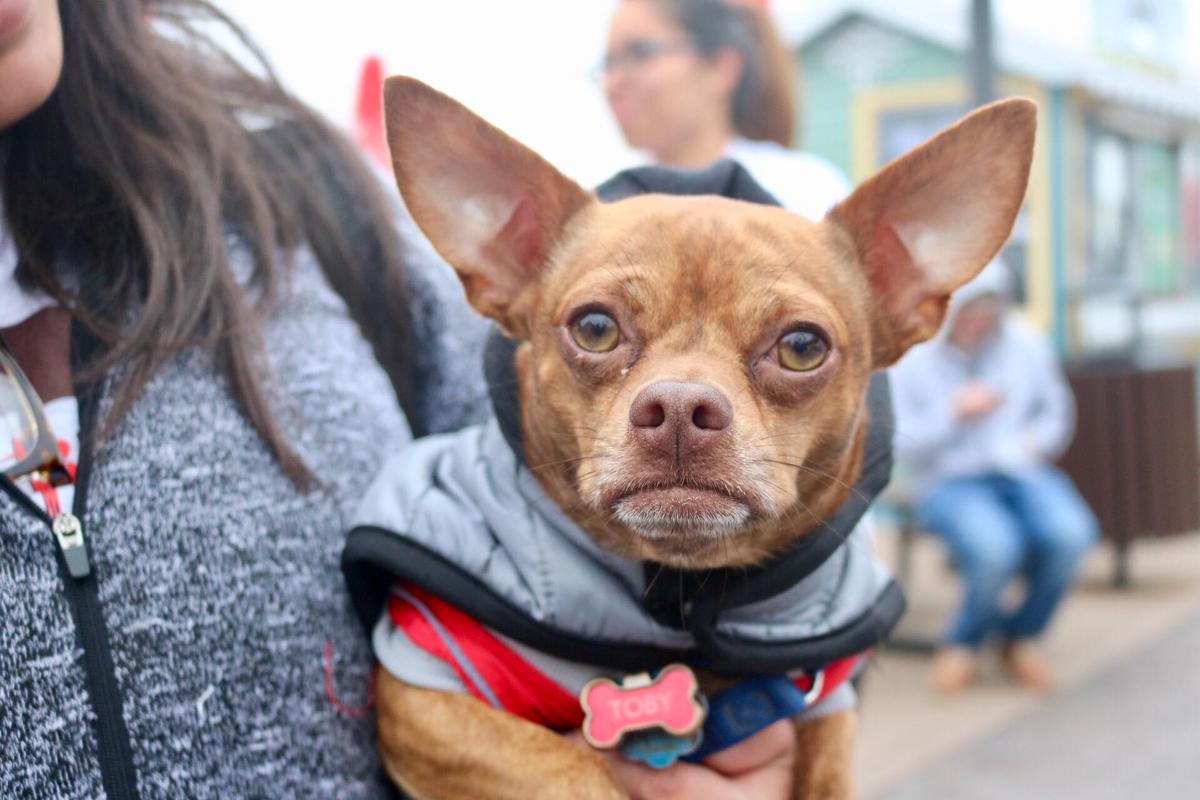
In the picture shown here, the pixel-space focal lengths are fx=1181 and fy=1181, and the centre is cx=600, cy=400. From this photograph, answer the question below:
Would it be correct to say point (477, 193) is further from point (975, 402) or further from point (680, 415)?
point (975, 402)

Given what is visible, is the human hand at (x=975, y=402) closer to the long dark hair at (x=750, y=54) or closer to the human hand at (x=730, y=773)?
the long dark hair at (x=750, y=54)

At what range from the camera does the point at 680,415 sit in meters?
1.39

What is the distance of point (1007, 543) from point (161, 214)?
181 inches

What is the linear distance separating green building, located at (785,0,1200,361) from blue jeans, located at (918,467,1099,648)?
4.01m

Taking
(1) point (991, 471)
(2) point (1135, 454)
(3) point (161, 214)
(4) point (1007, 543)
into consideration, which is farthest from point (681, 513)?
(2) point (1135, 454)

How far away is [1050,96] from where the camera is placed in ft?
34.3

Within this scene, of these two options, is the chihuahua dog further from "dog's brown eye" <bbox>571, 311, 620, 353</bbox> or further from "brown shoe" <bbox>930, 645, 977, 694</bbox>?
"brown shoe" <bbox>930, 645, 977, 694</bbox>

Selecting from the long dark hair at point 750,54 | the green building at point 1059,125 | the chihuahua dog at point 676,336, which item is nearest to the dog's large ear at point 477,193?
the chihuahua dog at point 676,336

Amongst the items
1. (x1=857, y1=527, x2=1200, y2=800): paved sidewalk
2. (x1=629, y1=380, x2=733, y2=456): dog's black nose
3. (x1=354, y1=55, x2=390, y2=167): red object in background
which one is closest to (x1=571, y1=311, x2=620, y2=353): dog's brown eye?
(x1=629, y1=380, x2=733, y2=456): dog's black nose

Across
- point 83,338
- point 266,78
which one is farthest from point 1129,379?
point 83,338

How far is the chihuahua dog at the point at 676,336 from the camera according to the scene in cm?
145

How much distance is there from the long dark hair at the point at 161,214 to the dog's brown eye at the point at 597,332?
1.35ft

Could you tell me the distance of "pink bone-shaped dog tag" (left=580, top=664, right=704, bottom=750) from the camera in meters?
1.53

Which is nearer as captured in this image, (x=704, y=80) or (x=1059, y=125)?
(x=704, y=80)
